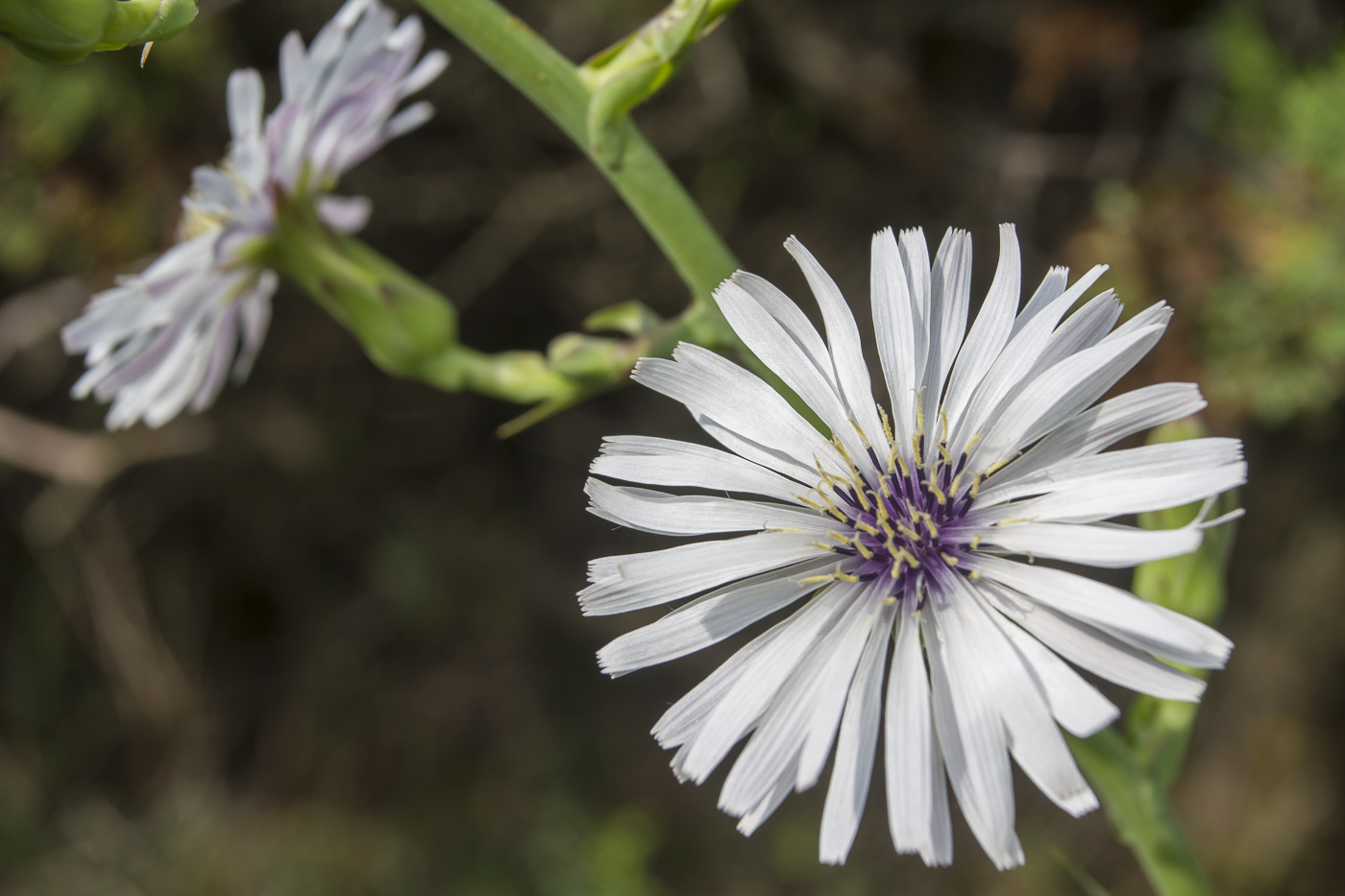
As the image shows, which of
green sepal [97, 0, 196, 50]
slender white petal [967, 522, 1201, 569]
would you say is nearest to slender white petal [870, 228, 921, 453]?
slender white petal [967, 522, 1201, 569]

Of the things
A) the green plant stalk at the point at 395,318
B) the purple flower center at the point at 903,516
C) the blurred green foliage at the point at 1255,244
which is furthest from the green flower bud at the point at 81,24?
the blurred green foliage at the point at 1255,244

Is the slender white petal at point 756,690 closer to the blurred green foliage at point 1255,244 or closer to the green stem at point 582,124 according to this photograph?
the green stem at point 582,124

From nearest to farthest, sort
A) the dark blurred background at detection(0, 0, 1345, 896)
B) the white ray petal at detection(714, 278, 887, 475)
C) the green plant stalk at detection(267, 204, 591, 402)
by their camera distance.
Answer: the white ray petal at detection(714, 278, 887, 475) < the green plant stalk at detection(267, 204, 591, 402) < the dark blurred background at detection(0, 0, 1345, 896)

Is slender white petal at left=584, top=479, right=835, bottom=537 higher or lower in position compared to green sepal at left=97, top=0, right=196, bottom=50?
lower

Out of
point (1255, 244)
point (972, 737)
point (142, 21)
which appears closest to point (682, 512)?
point (972, 737)

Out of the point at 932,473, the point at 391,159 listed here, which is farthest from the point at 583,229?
the point at 932,473

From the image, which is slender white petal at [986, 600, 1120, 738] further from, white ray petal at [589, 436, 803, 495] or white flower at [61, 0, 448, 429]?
white flower at [61, 0, 448, 429]
